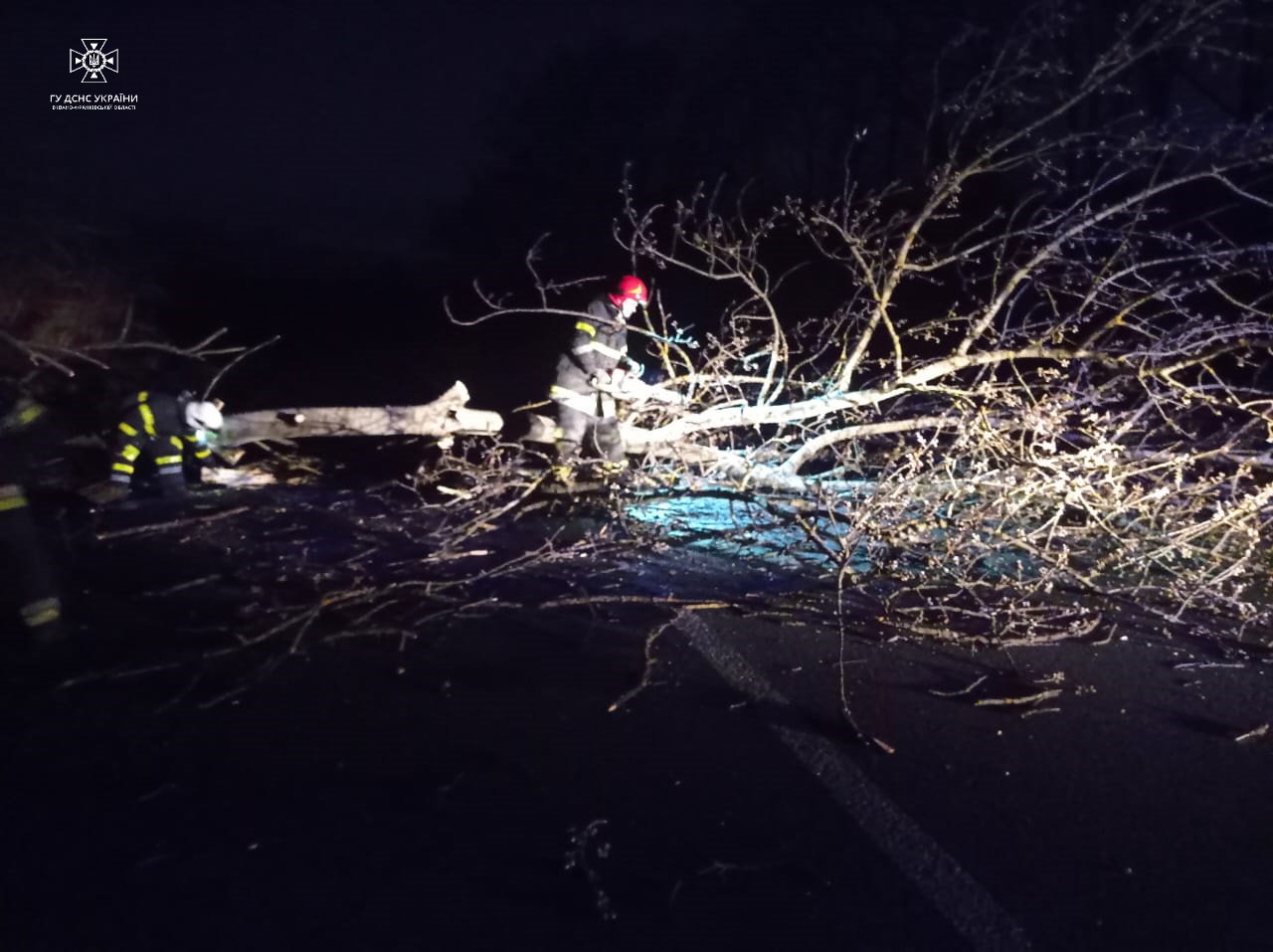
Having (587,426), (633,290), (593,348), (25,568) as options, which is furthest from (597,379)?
(25,568)

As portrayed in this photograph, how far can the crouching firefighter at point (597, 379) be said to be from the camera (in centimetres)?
603

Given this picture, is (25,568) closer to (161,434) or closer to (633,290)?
(161,434)

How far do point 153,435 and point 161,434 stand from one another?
5 cm

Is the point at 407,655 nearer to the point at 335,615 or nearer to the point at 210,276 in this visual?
the point at 335,615

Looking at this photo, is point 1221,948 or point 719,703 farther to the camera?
point 719,703

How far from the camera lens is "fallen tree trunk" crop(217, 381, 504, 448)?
674 centimetres

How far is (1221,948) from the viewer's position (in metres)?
2.08

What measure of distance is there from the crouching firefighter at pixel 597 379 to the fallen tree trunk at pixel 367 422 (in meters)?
0.86

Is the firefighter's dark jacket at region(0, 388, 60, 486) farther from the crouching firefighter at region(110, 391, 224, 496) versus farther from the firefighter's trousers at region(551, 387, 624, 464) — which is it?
the firefighter's trousers at region(551, 387, 624, 464)

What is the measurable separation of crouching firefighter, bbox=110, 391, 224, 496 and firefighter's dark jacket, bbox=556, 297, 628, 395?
9.00 ft

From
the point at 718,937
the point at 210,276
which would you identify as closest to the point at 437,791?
the point at 718,937

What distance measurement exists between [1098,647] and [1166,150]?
2.90 metres

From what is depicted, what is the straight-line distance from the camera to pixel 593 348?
6012mm

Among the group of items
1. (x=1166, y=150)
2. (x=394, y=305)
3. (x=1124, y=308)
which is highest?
(x=1166, y=150)
